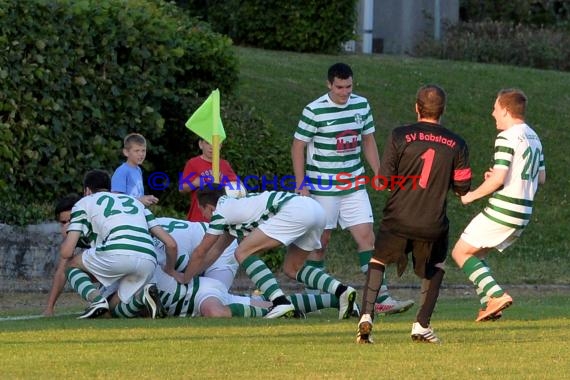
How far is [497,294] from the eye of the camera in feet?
34.2

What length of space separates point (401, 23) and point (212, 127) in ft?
60.7

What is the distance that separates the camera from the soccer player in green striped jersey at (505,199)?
10.3 meters

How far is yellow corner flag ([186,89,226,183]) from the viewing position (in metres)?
12.8

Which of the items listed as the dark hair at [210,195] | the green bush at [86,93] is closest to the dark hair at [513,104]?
the dark hair at [210,195]

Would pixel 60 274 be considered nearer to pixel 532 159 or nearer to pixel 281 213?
pixel 281 213

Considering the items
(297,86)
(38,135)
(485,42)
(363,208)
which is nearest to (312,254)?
(363,208)

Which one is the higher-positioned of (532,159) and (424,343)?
(532,159)

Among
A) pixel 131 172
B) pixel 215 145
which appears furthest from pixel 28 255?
pixel 215 145

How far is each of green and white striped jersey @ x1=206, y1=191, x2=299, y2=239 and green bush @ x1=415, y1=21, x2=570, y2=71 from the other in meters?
18.6

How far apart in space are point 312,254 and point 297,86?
1014 cm

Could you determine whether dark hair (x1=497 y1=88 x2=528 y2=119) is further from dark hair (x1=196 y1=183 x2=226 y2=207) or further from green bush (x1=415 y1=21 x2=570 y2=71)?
green bush (x1=415 y1=21 x2=570 y2=71)

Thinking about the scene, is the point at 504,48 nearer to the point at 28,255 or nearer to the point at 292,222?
the point at 28,255

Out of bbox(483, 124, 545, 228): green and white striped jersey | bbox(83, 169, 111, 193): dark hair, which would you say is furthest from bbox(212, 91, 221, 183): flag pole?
bbox(483, 124, 545, 228): green and white striped jersey

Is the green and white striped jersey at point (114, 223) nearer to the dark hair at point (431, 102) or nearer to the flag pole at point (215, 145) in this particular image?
the flag pole at point (215, 145)
